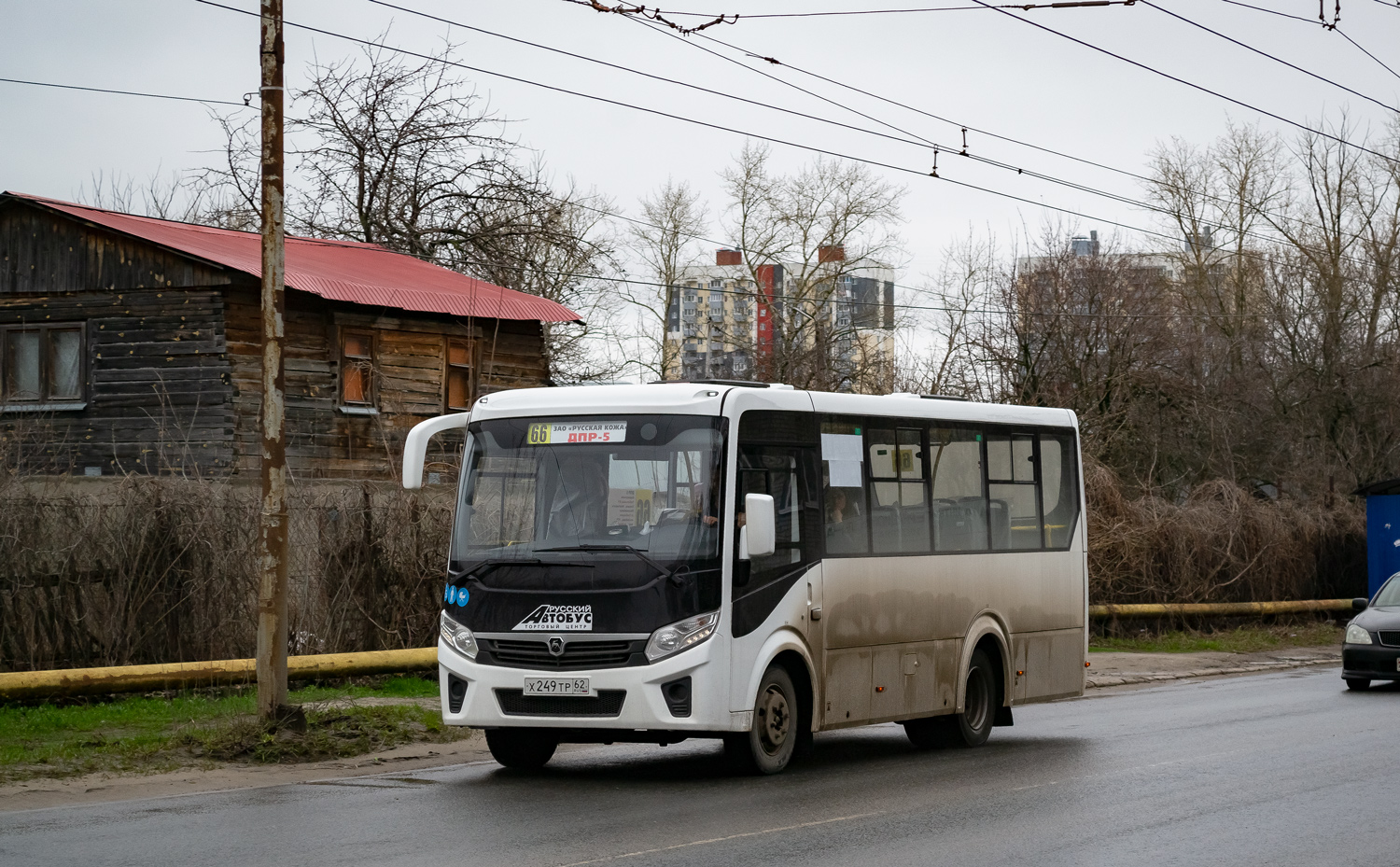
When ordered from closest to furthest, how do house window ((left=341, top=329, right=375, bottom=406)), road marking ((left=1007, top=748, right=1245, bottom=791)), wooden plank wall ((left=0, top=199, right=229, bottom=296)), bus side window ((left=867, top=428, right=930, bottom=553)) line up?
road marking ((left=1007, top=748, right=1245, bottom=791)) → bus side window ((left=867, top=428, right=930, bottom=553)) → wooden plank wall ((left=0, top=199, right=229, bottom=296)) → house window ((left=341, top=329, right=375, bottom=406))

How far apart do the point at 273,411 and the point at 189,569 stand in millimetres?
3965

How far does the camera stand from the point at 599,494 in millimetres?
11367

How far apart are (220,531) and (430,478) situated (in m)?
13.0

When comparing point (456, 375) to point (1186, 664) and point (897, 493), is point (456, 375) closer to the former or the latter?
point (1186, 664)

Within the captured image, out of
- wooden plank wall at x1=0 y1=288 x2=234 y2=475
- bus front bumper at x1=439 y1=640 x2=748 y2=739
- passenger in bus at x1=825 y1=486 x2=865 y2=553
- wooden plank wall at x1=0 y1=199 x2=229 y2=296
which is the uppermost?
wooden plank wall at x1=0 y1=199 x2=229 y2=296

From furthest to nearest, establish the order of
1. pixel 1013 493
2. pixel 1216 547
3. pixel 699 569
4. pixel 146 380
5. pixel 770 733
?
pixel 1216 547
pixel 146 380
pixel 1013 493
pixel 770 733
pixel 699 569

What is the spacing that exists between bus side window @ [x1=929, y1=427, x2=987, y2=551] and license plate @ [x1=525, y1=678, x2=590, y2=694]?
12.5 feet

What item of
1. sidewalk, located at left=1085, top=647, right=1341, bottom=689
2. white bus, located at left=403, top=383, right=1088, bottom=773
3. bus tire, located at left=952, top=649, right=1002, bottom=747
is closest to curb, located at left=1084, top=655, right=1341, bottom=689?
sidewalk, located at left=1085, top=647, right=1341, bottom=689

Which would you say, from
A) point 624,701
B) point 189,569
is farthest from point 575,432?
point 189,569

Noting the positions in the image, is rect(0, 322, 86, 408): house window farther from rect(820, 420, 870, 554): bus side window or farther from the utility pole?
rect(820, 420, 870, 554): bus side window

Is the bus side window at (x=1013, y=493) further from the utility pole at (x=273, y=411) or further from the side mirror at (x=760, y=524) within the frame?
the utility pole at (x=273, y=411)

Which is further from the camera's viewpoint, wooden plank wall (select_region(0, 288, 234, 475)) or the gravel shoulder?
wooden plank wall (select_region(0, 288, 234, 475))

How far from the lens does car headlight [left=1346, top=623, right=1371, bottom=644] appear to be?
66.1ft

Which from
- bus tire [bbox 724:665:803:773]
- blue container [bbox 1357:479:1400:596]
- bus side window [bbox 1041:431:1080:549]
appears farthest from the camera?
blue container [bbox 1357:479:1400:596]
